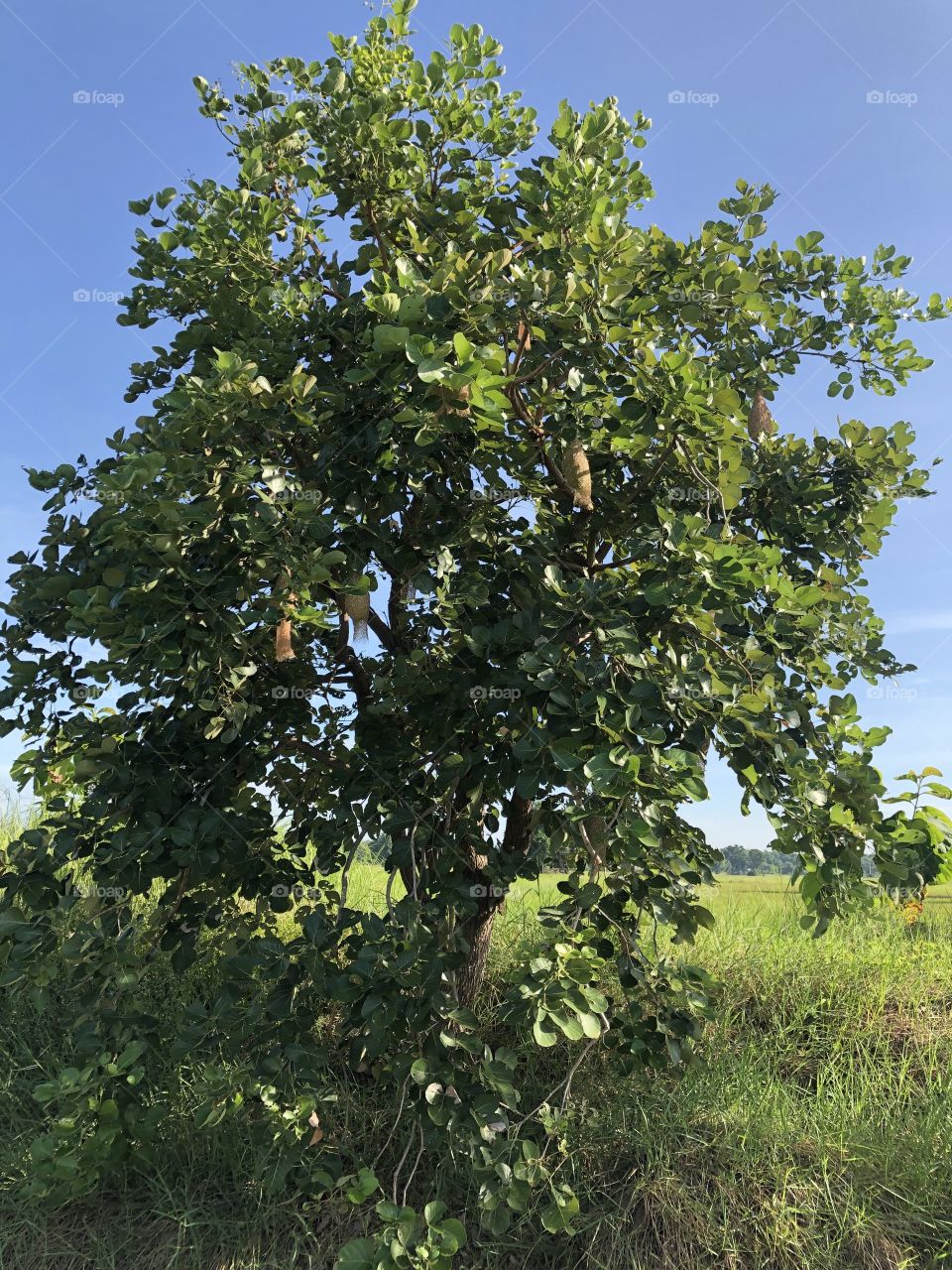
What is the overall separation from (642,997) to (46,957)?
2162mm

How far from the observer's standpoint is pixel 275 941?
305cm

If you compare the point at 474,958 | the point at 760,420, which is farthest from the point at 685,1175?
the point at 760,420

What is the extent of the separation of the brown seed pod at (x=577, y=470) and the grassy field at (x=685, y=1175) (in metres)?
2.16

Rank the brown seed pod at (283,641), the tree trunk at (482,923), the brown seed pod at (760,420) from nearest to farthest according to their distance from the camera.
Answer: the brown seed pod at (283,641), the brown seed pod at (760,420), the tree trunk at (482,923)

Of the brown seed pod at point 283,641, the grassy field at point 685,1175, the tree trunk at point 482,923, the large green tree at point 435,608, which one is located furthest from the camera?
the tree trunk at point 482,923

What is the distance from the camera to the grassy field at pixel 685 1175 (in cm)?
335

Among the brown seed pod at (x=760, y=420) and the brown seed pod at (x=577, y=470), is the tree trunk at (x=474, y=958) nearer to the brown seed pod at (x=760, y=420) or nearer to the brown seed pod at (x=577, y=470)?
the brown seed pod at (x=577, y=470)

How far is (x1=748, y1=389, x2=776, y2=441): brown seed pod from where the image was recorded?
3840 millimetres

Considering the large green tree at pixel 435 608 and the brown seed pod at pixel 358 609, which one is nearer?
the large green tree at pixel 435 608

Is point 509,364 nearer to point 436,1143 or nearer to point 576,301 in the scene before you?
point 576,301

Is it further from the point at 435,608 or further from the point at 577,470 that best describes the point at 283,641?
the point at 577,470

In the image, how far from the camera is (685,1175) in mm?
3527

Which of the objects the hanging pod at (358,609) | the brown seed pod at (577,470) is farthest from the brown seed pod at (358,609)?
the brown seed pod at (577,470)

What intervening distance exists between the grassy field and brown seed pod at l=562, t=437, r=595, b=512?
7.07 ft
